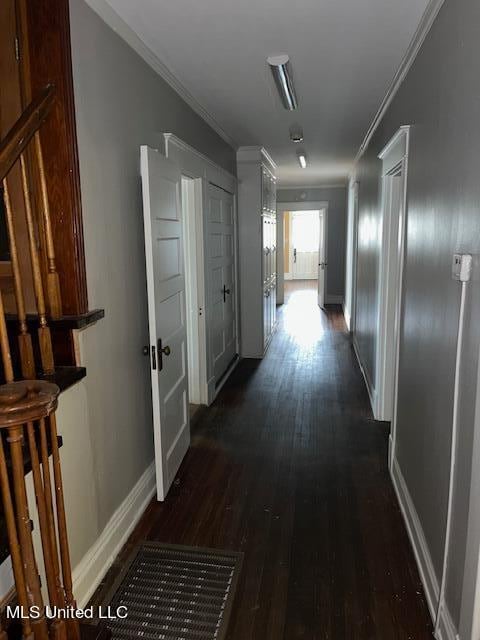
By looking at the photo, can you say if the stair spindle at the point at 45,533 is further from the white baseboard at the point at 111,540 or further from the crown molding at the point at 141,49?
the crown molding at the point at 141,49

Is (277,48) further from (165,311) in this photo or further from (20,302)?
(20,302)

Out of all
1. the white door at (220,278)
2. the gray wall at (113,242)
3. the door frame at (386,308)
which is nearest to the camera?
the gray wall at (113,242)

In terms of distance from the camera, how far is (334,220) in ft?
31.2

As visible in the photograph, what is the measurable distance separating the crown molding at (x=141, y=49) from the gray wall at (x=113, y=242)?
4 centimetres

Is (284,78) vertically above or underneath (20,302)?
above

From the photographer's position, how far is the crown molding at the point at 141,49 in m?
2.06

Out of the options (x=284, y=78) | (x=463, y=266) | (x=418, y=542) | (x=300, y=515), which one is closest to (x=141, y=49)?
(x=284, y=78)

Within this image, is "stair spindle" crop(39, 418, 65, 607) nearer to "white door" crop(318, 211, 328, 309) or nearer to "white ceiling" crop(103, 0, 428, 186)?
"white ceiling" crop(103, 0, 428, 186)

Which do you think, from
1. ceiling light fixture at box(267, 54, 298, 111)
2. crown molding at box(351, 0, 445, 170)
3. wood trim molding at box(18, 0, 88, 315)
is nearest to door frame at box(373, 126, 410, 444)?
crown molding at box(351, 0, 445, 170)

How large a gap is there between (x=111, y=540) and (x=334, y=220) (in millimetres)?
8301

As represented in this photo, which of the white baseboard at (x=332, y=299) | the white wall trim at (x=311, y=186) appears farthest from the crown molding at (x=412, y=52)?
the white baseboard at (x=332, y=299)

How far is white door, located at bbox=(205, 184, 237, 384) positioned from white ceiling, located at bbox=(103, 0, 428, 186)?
2.68 feet

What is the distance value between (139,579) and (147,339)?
1.23 m

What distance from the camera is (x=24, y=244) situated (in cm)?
203
